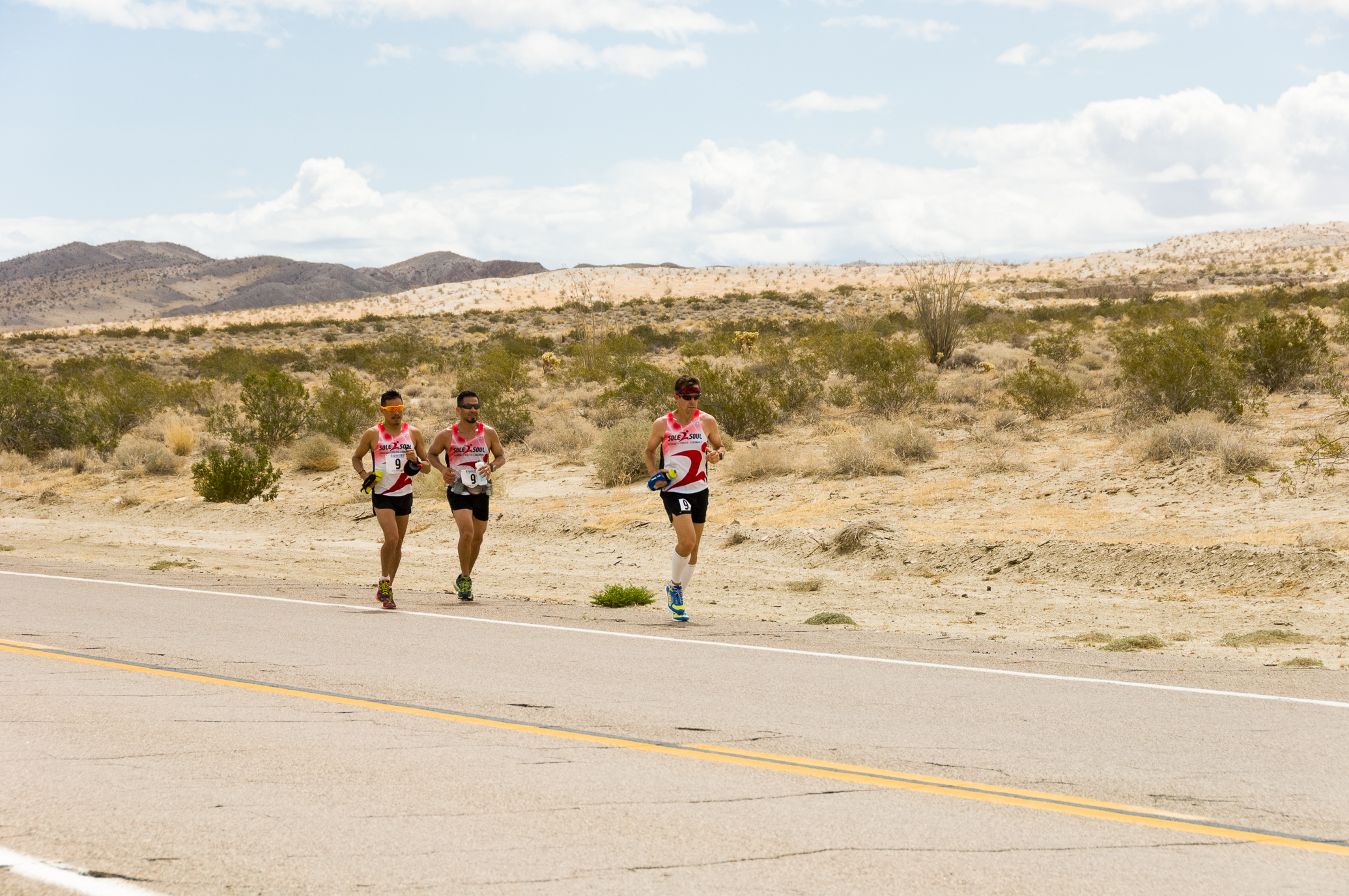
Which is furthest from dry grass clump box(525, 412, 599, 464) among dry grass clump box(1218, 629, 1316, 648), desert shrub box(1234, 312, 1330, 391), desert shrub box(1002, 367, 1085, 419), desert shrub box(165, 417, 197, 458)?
dry grass clump box(1218, 629, 1316, 648)

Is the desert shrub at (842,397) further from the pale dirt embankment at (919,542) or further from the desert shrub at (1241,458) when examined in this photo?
the desert shrub at (1241,458)

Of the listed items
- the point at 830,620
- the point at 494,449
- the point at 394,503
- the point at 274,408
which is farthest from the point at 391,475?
the point at 274,408

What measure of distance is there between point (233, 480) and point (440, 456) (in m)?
12.9

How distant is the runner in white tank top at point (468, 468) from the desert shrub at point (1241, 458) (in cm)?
1107

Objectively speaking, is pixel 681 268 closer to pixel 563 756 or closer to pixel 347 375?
pixel 347 375

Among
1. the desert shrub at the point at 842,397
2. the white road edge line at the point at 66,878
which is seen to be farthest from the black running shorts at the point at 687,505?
the desert shrub at the point at 842,397

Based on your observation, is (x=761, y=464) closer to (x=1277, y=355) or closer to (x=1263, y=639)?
(x=1277, y=355)

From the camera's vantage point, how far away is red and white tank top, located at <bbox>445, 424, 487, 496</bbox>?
445 inches

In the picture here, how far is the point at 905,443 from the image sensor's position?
20.6m

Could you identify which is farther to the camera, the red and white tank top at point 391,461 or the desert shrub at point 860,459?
the desert shrub at point 860,459

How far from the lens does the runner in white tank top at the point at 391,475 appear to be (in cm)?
1123

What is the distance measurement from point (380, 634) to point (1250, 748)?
662cm

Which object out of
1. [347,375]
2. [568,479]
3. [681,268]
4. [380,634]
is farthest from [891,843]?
[681,268]

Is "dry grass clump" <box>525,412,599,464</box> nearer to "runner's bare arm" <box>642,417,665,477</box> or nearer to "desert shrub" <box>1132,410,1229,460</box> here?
"desert shrub" <box>1132,410,1229,460</box>
